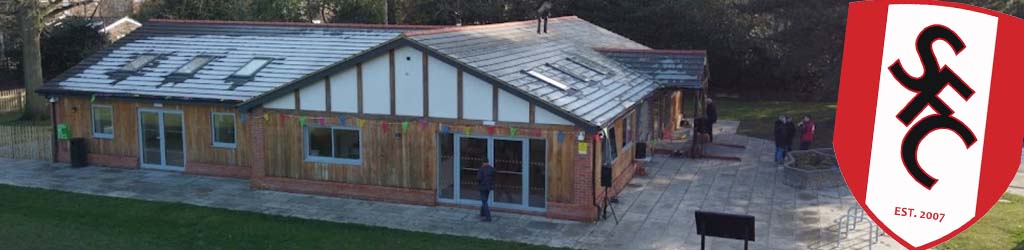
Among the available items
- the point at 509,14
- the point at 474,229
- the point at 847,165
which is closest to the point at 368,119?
the point at 474,229

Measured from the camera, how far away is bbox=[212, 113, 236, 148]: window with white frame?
20.5 m

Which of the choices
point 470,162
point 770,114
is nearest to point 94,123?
point 470,162

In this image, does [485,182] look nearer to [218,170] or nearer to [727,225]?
[727,225]

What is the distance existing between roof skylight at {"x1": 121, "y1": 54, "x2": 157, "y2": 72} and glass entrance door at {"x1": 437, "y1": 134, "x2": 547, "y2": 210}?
33.5 feet

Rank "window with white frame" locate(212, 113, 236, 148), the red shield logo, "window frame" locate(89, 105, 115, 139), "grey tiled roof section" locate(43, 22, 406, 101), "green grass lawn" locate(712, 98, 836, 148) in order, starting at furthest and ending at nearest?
"green grass lawn" locate(712, 98, 836, 148), "window frame" locate(89, 105, 115, 139), "grey tiled roof section" locate(43, 22, 406, 101), "window with white frame" locate(212, 113, 236, 148), the red shield logo

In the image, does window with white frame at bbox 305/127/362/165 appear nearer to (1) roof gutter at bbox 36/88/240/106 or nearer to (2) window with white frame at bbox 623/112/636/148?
(1) roof gutter at bbox 36/88/240/106

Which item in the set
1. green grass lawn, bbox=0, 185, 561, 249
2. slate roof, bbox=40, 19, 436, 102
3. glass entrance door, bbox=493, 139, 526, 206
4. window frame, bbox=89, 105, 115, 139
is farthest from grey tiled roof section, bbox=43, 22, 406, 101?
glass entrance door, bbox=493, 139, 526, 206

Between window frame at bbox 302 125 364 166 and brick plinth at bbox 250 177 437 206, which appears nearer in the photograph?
brick plinth at bbox 250 177 437 206

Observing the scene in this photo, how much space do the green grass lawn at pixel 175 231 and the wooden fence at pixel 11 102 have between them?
20163 millimetres

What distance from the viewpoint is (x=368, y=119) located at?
1745 cm

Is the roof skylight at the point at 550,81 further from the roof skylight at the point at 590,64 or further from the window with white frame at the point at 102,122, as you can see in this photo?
the window with white frame at the point at 102,122

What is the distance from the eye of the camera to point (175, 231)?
15.3m

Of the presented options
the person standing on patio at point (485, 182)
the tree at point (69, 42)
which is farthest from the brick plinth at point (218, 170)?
the tree at point (69, 42)

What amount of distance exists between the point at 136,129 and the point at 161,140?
77 cm
